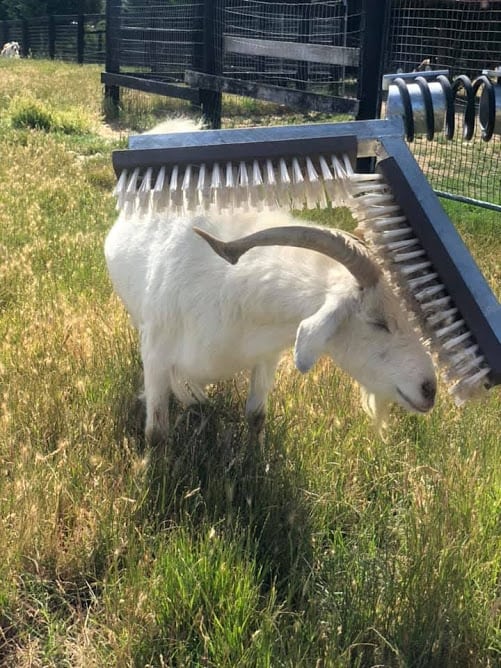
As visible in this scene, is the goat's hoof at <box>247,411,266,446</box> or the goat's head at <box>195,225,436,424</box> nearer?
the goat's head at <box>195,225,436,424</box>

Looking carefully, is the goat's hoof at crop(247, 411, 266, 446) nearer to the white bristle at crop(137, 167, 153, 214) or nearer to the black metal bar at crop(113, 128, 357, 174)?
the white bristle at crop(137, 167, 153, 214)

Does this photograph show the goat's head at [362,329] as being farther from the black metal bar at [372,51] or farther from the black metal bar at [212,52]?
the black metal bar at [212,52]

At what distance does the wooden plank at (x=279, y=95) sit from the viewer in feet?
24.4

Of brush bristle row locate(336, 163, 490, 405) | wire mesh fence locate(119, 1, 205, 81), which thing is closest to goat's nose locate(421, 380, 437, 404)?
brush bristle row locate(336, 163, 490, 405)

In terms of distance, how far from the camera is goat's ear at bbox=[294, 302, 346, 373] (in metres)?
2.60

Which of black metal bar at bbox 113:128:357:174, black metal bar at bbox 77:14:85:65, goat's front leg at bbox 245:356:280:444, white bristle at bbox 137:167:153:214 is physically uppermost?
black metal bar at bbox 77:14:85:65

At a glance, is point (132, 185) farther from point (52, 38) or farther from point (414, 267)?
point (52, 38)

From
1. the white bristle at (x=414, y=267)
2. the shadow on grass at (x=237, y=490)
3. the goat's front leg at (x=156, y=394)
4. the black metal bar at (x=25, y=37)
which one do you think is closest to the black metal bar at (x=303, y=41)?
the goat's front leg at (x=156, y=394)

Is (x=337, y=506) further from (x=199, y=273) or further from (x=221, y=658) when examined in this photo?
(x=199, y=273)

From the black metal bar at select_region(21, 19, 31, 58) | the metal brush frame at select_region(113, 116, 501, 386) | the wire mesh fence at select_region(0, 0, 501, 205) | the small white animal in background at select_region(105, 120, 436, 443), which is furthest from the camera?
the black metal bar at select_region(21, 19, 31, 58)

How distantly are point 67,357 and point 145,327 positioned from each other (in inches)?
29.5

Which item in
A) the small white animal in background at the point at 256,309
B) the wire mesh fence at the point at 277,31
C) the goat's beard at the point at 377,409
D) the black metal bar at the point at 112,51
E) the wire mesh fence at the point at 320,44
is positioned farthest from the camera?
the black metal bar at the point at 112,51

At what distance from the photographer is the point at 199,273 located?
342 cm

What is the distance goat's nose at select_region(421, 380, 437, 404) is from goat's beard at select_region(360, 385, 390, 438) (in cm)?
33
